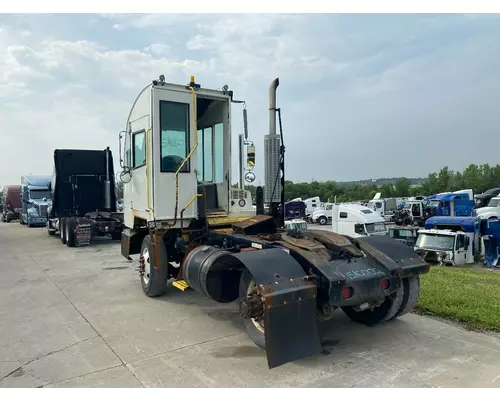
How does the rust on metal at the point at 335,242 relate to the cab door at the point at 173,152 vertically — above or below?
below

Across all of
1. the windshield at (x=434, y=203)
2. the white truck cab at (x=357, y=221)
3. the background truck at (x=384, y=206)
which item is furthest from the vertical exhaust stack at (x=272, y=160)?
the background truck at (x=384, y=206)

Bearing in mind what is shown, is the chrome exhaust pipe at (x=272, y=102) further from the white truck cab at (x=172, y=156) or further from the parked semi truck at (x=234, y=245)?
the white truck cab at (x=172, y=156)

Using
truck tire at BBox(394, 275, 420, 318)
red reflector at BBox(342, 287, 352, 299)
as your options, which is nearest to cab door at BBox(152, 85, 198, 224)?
red reflector at BBox(342, 287, 352, 299)

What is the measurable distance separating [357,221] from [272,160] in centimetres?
1473

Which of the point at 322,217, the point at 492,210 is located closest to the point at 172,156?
the point at 492,210

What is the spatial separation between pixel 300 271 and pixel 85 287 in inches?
219

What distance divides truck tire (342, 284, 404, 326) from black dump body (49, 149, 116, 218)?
12.6 meters

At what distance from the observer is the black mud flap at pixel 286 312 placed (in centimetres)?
369

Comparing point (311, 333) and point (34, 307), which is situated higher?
point (311, 333)

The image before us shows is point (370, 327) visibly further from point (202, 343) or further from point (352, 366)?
point (202, 343)

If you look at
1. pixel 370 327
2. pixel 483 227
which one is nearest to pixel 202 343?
pixel 370 327

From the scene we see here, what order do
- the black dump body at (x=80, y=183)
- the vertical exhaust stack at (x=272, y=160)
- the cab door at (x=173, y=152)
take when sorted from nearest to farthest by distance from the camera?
1. the vertical exhaust stack at (x=272, y=160)
2. the cab door at (x=173, y=152)
3. the black dump body at (x=80, y=183)

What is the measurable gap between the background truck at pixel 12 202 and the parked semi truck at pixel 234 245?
1164 inches

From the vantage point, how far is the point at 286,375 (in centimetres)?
398
